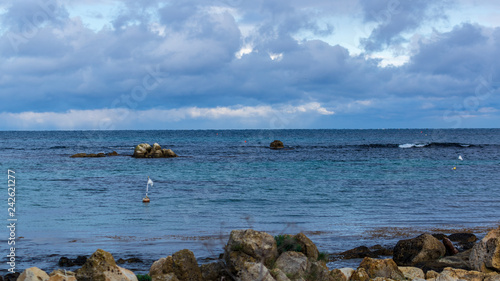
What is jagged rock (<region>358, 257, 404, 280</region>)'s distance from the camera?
11.0 meters

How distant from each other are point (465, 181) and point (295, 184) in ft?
43.6

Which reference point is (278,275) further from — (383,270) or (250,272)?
(383,270)

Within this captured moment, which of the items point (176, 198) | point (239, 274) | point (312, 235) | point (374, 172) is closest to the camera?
point (239, 274)

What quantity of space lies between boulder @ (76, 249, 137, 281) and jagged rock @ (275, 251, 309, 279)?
10.3ft

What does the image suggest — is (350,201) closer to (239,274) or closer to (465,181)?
(465,181)

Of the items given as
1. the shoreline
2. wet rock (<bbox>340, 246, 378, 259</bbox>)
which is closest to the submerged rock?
the shoreline

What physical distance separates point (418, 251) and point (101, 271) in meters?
9.16

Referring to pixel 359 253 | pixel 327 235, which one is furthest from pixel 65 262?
pixel 327 235

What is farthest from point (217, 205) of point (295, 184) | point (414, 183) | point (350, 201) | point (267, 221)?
point (414, 183)

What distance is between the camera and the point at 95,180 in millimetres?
36750

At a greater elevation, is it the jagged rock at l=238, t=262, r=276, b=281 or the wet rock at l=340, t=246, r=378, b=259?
the jagged rock at l=238, t=262, r=276, b=281

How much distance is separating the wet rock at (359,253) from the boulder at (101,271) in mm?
7546

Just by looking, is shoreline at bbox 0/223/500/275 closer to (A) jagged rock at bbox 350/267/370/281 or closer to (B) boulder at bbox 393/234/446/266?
(B) boulder at bbox 393/234/446/266

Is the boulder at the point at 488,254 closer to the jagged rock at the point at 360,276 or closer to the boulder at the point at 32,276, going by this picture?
the jagged rock at the point at 360,276
